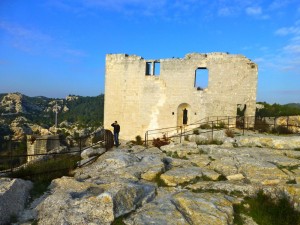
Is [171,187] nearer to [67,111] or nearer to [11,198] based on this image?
[11,198]

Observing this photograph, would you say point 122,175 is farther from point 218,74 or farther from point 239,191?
point 218,74

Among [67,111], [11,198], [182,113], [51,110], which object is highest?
[182,113]

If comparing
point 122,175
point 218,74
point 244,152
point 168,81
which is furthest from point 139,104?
point 122,175

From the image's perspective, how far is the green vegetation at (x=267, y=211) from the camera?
7.10m

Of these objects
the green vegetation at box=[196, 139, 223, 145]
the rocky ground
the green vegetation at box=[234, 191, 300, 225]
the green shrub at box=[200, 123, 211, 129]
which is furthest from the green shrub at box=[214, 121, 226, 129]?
the green vegetation at box=[234, 191, 300, 225]

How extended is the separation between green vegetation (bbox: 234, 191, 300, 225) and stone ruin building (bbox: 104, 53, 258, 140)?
13724 mm

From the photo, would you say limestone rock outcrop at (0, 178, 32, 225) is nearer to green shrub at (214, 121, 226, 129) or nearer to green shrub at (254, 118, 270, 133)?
green shrub at (214, 121, 226, 129)

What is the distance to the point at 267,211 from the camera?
7445 millimetres

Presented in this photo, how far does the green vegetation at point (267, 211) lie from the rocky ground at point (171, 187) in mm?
188

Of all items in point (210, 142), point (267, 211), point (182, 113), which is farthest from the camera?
point (182, 113)

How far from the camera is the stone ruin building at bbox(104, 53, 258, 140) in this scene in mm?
20906

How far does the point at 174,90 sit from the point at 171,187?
550 inches

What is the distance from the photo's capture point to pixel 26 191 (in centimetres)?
777

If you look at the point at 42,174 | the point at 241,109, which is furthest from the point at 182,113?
the point at 42,174
